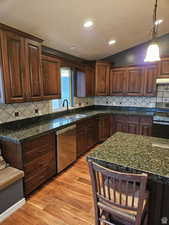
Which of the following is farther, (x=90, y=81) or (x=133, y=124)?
(x=90, y=81)

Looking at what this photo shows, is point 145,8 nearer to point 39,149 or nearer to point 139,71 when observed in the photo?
point 139,71

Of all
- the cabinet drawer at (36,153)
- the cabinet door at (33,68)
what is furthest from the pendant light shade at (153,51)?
the cabinet drawer at (36,153)

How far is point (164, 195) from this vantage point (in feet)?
3.71

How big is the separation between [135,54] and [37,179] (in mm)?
4043

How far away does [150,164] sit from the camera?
1.17m

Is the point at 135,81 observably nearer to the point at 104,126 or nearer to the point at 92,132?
the point at 104,126

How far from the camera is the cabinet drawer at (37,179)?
206 cm

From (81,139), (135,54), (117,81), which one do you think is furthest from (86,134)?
(135,54)

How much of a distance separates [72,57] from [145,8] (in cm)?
197

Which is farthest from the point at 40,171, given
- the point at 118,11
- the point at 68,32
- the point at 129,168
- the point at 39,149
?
the point at 118,11

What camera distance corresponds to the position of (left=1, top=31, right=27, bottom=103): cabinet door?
1937 mm

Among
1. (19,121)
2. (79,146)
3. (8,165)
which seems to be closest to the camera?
(8,165)

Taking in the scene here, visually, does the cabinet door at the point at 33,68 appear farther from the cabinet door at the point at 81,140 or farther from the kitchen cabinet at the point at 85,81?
the kitchen cabinet at the point at 85,81

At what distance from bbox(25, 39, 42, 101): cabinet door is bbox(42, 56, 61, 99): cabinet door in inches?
8.6
